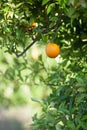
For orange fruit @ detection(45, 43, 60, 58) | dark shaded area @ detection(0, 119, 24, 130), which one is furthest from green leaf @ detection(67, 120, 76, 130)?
dark shaded area @ detection(0, 119, 24, 130)

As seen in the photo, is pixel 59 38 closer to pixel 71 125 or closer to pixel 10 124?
pixel 71 125

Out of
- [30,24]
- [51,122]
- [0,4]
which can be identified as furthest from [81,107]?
[0,4]

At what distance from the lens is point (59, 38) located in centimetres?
182

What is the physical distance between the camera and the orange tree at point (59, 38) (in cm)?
150

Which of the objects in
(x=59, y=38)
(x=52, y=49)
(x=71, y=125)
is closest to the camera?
(x=71, y=125)

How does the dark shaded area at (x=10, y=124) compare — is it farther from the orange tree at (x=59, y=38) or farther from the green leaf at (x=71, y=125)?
the green leaf at (x=71, y=125)

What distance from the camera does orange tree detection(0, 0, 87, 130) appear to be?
1.50m

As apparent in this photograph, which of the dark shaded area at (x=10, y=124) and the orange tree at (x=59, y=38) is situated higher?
the dark shaded area at (x=10, y=124)

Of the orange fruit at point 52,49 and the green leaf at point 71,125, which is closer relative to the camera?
the green leaf at point 71,125

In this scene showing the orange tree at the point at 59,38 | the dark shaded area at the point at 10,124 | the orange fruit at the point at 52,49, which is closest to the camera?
the orange tree at the point at 59,38

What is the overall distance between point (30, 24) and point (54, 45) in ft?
0.43

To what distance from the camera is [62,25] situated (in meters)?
1.73

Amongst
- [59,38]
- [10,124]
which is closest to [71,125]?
[59,38]

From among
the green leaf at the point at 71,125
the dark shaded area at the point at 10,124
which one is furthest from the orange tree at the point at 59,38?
the dark shaded area at the point at 10,124
